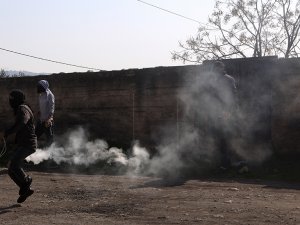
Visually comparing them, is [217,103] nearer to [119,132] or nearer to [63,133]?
[119,132]

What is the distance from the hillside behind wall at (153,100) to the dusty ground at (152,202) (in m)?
2.10

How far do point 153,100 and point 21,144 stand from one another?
17.9ft

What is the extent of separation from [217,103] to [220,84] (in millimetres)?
522

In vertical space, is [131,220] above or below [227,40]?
below

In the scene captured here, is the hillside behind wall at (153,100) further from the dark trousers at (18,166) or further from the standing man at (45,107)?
the dark trousers at (18,166)

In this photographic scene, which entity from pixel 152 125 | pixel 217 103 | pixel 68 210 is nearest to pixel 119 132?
pixel 152 125

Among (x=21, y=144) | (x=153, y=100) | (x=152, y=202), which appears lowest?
(x=152, y=202)

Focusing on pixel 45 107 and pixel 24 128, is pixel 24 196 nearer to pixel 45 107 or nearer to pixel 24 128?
pixel 24 128

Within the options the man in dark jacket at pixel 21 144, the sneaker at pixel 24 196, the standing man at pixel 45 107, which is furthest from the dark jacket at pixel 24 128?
the standing man at pixel 45 107

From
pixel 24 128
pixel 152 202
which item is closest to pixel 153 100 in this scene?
pixel 24 128

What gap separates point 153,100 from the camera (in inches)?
477

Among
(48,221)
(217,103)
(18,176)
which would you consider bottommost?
(48,221)

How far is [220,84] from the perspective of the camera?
1020 centimetres

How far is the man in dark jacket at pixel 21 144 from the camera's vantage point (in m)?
7.04
